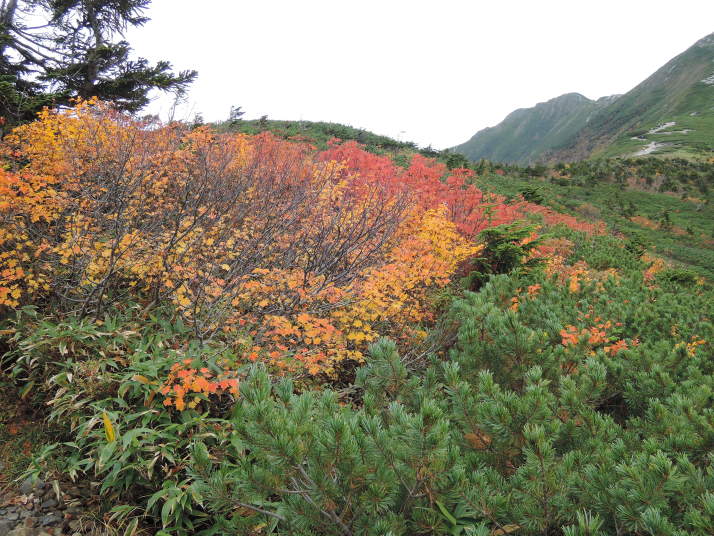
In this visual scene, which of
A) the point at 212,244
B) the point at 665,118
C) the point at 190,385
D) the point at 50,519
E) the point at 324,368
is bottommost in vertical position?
the point at 50,519

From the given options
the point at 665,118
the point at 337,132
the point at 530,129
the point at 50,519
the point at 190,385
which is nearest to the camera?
the point at 50,519

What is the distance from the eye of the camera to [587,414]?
2062 millimetres

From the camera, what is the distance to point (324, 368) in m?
4.84

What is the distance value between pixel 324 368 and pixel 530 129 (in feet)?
628

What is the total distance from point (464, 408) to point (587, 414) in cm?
73

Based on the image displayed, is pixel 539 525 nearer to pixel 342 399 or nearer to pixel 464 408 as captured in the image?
pixel 464 408

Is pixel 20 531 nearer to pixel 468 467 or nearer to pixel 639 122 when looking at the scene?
pixel 468 467

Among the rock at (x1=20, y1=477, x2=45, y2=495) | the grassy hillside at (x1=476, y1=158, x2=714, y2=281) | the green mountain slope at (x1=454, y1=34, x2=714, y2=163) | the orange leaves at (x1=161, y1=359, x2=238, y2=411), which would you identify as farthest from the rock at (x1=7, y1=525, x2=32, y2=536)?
the green mountain slope at (x1=454, y1=34, x2=714, y2=163)

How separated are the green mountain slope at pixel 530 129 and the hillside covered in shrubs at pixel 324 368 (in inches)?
6058

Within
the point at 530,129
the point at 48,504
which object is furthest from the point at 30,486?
the point at 530,129

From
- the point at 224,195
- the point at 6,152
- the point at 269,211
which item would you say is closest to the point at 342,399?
the point at 269,211

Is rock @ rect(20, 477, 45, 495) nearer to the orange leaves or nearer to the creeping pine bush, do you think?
the creeping pine bush

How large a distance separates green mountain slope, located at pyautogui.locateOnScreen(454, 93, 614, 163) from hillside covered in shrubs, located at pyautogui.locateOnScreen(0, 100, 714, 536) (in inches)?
6058

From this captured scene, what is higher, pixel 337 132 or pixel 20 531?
pixel 337 132
